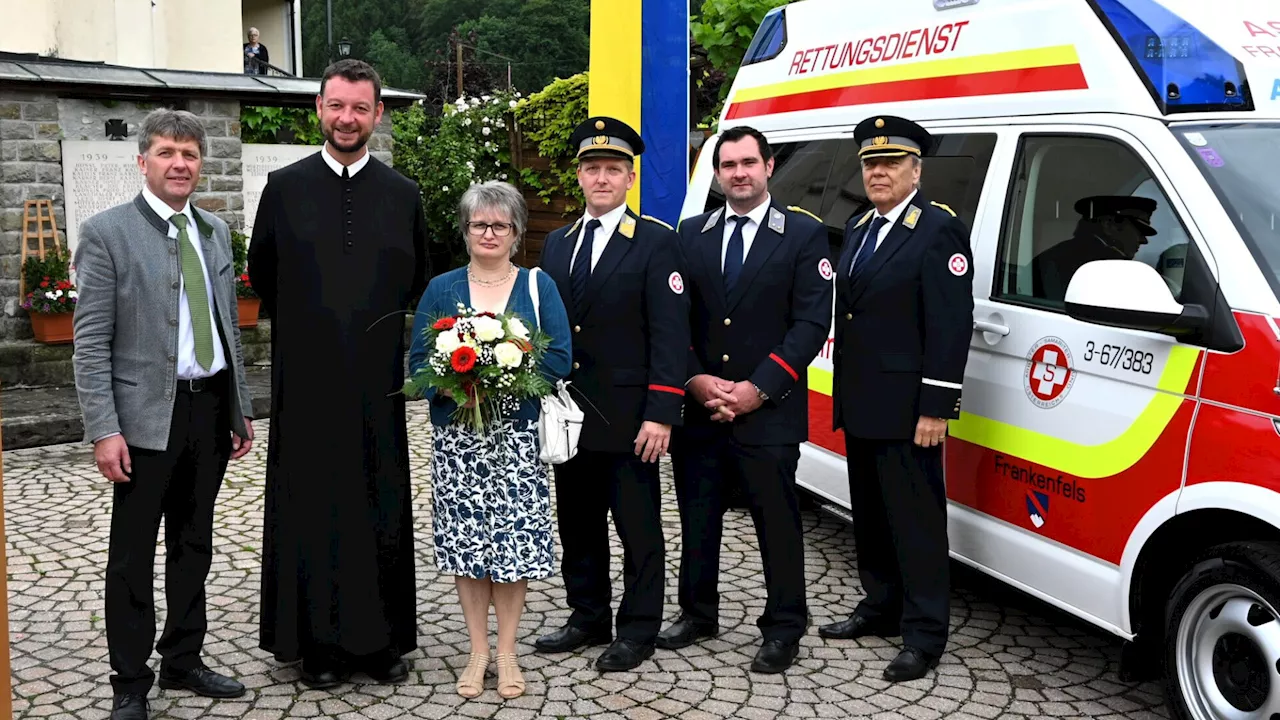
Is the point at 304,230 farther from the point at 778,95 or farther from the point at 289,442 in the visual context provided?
the point at 778,95

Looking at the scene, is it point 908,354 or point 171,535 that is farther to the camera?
point 908,354

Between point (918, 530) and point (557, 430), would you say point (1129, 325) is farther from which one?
point (557, 430)

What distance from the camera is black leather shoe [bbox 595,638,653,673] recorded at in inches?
177

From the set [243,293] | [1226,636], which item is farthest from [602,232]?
[243,293]

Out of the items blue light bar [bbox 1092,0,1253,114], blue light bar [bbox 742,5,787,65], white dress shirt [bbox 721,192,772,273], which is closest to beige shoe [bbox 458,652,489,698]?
white dress shirt [bbox 721,192,772,273]

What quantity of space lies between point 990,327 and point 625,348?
1.29 m

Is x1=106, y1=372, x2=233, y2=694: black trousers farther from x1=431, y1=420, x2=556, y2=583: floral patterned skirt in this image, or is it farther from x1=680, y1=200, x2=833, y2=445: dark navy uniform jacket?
x1=680, y1=200, x2=833, y2=445: dark navy uniform jacket

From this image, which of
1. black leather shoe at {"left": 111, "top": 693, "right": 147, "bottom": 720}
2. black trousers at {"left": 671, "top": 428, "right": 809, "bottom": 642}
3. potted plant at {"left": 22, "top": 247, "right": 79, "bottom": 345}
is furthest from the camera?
potted plant at {"left": 22, "top": 247, "right": 79, "bottom": 345}

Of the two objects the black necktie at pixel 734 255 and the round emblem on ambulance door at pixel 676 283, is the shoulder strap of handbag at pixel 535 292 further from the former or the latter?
the black necktie at pixel 734 255

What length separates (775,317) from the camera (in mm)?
4492

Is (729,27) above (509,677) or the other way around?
above

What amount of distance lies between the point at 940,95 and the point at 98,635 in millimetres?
3881

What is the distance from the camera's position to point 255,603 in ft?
17.4

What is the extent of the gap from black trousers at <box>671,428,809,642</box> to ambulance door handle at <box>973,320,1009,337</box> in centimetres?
78
